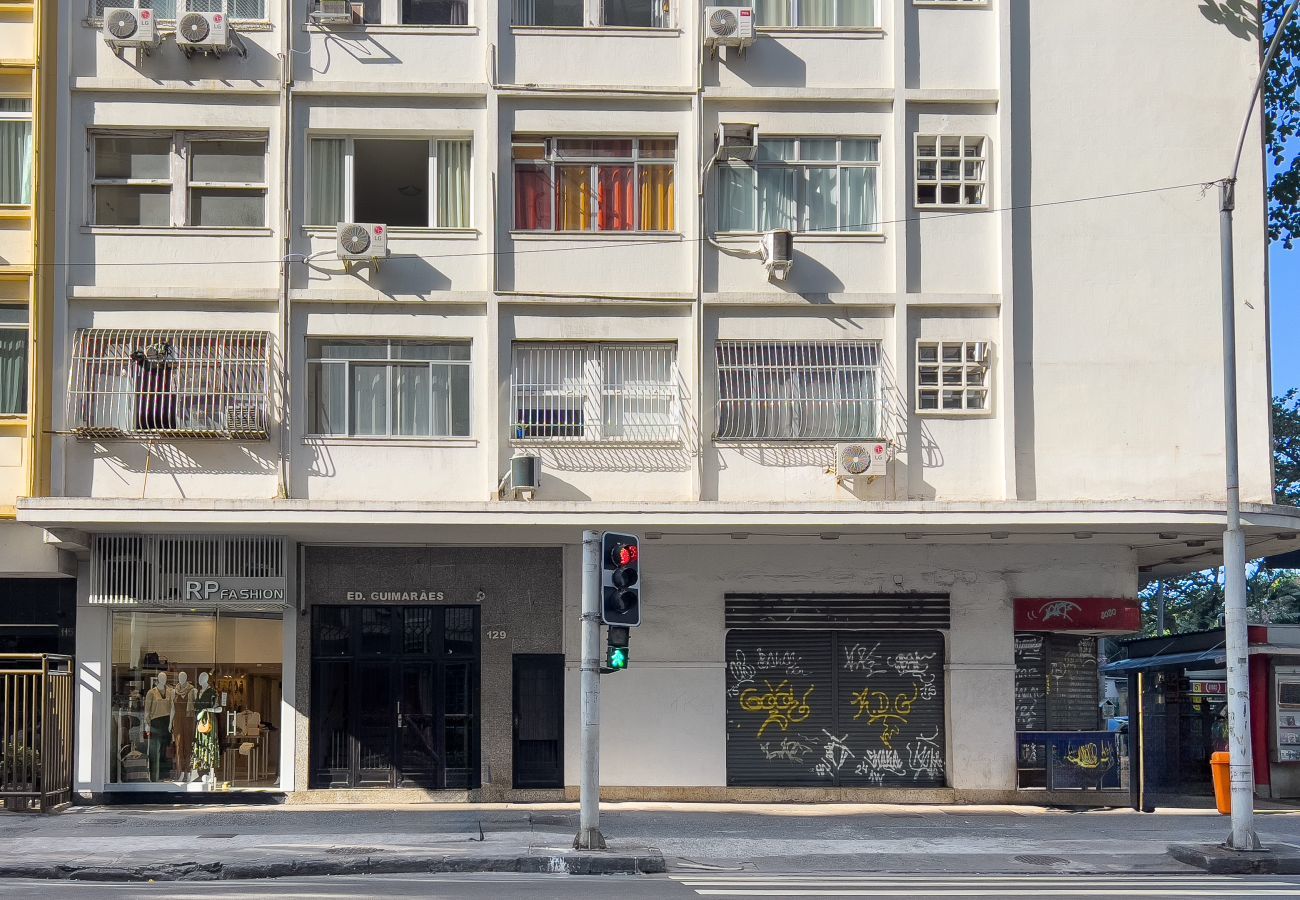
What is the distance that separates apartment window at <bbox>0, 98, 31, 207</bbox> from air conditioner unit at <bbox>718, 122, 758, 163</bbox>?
935cm

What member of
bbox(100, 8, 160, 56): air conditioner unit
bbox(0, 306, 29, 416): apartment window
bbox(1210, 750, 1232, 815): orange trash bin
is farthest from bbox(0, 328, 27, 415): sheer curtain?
bbox(1210, 750, 1232, 815): orange trash bin

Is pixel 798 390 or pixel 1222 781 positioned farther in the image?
pixel 798 390

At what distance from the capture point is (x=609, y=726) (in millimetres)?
21672

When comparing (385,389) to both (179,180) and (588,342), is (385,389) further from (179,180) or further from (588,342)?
(179,180)

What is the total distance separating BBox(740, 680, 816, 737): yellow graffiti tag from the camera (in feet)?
72.5

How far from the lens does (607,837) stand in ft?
58.0

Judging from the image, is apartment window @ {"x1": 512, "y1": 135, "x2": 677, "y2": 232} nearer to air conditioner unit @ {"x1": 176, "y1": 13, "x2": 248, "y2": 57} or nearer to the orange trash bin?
air conditioner unit @ {"x1": 176, "y1": 13, "x2": 248, "y2": 57}

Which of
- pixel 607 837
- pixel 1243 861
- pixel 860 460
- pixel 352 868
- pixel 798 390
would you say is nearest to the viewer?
pixel 352 868

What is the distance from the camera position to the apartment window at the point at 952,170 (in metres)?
21.3

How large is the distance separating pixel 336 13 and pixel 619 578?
9.54 m

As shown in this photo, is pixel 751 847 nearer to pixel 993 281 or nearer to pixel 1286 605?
pixel 993 281

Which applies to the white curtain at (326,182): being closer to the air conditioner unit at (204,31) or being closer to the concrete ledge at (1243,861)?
the air conditioner unit at (204,31)

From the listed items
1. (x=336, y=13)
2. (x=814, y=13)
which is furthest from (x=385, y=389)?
(x=814, y=13)

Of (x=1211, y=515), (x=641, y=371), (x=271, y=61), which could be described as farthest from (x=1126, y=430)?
(x=271, y=61)
